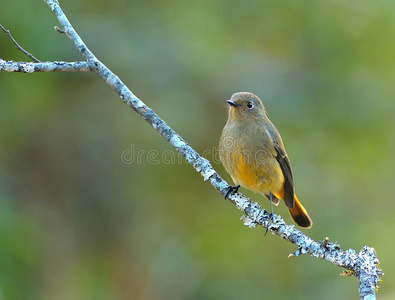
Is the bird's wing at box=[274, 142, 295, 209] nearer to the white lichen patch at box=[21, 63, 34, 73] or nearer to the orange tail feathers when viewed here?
the orange tail feathers

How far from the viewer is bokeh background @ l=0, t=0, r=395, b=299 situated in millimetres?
5938

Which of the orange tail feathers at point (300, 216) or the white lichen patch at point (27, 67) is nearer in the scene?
the white lichen patch at point (27, 67)

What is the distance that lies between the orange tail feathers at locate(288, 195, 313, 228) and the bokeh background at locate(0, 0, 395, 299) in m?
1.07

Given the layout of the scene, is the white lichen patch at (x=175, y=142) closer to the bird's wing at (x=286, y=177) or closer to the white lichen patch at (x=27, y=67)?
the white lichen patch at (x=27, y=67)

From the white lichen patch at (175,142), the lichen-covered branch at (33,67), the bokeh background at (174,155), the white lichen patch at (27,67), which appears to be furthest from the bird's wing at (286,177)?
the white lichen patch at (27,67)

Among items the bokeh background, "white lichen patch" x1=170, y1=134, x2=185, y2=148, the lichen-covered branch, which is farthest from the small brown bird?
the lichen-covered branch

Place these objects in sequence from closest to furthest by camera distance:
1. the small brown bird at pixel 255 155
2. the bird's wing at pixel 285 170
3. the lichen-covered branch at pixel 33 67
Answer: the lichen-covered branch at pixel 33 67, the small brown bird at pixel 255 155, the bird's wing at pixel 285 170

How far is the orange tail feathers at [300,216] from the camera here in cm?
502

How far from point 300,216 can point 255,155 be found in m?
0.95

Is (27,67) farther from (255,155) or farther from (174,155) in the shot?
(174,155)

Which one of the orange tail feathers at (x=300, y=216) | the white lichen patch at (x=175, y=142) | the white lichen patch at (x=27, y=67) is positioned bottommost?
the white lichen patch at (x=27, y=67)

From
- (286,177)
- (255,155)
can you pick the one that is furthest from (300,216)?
(255,155)

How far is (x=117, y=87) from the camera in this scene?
350 centimetres

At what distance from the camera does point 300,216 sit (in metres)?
5.07
